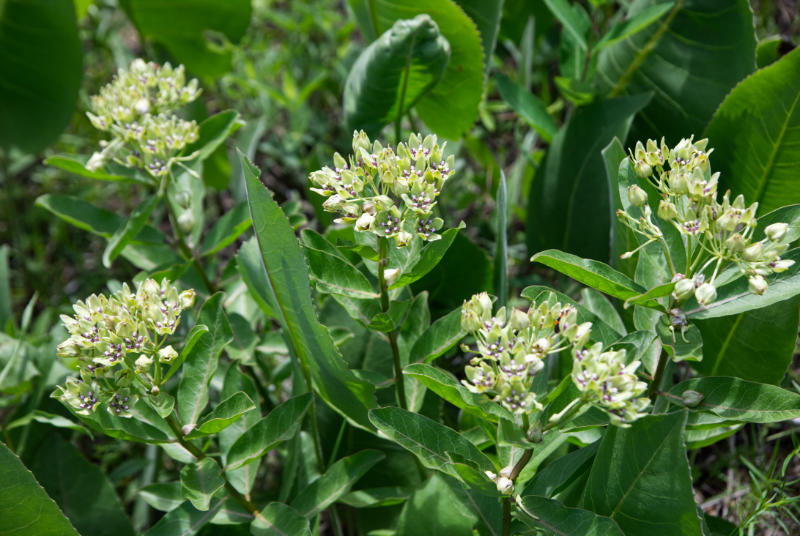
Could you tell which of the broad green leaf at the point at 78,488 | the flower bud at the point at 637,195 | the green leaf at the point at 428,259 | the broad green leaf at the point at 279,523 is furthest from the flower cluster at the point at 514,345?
the broad green leaf at the point at 78,488

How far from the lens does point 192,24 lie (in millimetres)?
2680

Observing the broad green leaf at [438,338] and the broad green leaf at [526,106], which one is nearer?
the broad green leaf at [438,338]

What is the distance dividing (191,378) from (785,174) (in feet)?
4.43

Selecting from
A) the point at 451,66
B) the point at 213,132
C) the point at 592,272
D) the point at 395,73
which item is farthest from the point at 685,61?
the point at 213,132

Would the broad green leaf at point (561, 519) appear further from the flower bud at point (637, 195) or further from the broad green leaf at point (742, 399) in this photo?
the flower bud at point (637, 195)

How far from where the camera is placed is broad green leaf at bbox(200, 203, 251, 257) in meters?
1.72

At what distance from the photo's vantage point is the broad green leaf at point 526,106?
81.7 inches

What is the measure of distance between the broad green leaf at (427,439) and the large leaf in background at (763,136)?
3.02ft

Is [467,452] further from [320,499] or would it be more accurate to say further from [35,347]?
[35,347]

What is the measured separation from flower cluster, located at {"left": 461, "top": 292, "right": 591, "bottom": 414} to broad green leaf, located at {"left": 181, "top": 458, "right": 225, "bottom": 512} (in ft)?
1.73

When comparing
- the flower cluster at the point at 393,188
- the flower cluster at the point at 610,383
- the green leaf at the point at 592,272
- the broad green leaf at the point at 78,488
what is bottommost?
the broad green leaf at the point at 78,488

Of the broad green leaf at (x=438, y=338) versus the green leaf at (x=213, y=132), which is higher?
the green leaf at (x=213, y=132)

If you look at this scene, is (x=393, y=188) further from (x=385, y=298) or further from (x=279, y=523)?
(x=279, y=523)

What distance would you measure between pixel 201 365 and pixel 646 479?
852 millimetres
